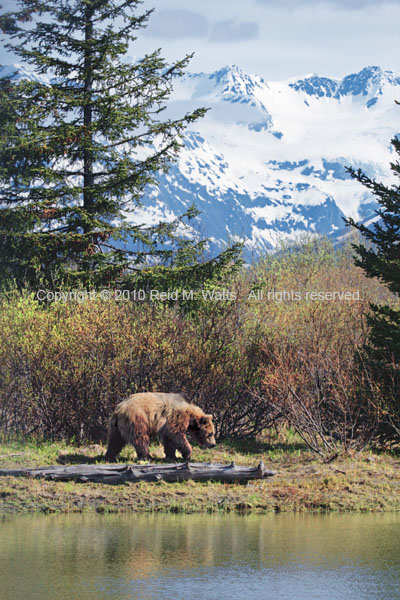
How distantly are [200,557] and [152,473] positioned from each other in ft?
13.3

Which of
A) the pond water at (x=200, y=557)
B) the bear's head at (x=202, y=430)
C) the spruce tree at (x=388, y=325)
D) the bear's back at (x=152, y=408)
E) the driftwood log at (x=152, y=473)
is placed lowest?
the pond water at (x=200, y=557)

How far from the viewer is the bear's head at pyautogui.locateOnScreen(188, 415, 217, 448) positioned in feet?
58.8

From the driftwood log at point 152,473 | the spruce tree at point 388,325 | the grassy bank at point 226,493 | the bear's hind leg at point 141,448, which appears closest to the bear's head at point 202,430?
the grassy bank at point 226,493

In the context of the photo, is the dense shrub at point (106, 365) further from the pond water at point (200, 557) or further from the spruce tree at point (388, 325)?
the pond water at point (200, 557)

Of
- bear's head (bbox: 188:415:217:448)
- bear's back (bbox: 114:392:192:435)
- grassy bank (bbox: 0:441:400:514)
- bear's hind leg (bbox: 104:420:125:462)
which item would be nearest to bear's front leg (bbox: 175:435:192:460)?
bear's back (bbox: 114:392:192:435)

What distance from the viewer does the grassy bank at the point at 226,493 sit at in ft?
45.3

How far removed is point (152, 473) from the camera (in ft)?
49.0

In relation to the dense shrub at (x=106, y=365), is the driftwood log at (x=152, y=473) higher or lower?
lower

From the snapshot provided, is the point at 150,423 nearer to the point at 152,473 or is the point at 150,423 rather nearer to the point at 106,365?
the point at 152,473

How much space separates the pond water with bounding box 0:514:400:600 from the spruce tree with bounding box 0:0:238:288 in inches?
548

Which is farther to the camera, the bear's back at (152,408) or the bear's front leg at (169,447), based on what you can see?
the bear's front leg at (169,447)

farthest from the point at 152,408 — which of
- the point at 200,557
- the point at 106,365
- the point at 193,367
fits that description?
the point at 200,557

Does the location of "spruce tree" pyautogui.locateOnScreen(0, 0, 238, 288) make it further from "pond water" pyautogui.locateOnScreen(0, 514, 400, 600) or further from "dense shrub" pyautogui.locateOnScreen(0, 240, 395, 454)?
"pond water" pyautogui.locateOnScreen(0, 514, 400, 600)

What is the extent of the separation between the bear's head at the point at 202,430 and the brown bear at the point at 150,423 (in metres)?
0.14
